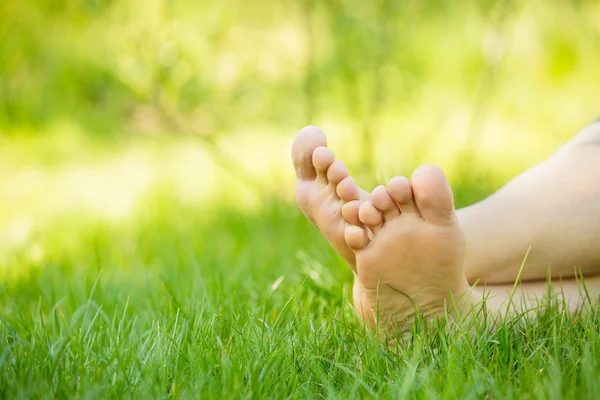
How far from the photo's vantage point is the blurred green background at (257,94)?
7.66 ft

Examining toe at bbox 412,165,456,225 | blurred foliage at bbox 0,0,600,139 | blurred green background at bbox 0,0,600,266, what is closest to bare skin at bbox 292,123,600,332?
toe at bbox 412,165,456,225

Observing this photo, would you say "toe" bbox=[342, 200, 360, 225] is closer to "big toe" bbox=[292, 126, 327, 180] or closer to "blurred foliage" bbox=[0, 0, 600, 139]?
"big toe" bbox=[292, 126, 327, 180]

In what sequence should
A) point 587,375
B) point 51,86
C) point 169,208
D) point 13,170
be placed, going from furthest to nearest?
point 51,86 < point 13,170 < point 169,208 < point 587,375

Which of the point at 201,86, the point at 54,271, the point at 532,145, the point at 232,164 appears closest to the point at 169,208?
the point at 232,164

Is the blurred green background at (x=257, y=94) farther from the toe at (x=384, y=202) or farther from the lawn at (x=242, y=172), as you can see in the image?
the toe at (x=384, y=202)

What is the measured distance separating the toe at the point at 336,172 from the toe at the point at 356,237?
0.27 feet

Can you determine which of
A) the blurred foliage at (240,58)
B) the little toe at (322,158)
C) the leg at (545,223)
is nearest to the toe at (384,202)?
the little toe at (322,158)

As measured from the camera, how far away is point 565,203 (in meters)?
1.08

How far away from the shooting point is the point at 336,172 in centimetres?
101

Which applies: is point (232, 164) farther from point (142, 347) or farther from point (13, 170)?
point (142, 347)

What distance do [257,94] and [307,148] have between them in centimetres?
144

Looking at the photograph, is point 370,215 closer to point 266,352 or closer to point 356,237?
point 356,237

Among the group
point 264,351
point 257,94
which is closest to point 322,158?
point 264,351

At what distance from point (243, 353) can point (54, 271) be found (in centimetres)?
92
